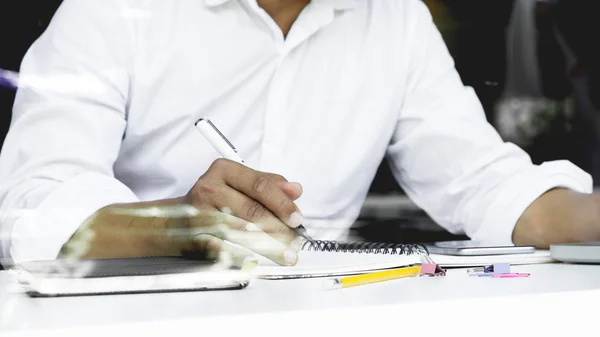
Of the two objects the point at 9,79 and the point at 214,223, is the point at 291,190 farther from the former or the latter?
the point at 9,79

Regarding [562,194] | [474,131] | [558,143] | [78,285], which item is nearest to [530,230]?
[562,194]

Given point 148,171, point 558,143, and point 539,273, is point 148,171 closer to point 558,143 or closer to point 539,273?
point 539,273

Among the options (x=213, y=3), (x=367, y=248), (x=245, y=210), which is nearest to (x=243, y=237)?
(x=245, y=210)

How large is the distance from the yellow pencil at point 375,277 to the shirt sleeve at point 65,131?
28cm

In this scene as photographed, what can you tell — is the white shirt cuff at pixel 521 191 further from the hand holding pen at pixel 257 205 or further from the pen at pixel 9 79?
the pen at pixel 9 79

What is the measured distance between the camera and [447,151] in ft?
3.07

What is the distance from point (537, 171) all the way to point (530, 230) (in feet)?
0.34

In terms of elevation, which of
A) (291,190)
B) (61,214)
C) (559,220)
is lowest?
(61,214)

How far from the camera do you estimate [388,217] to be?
3.03 ft

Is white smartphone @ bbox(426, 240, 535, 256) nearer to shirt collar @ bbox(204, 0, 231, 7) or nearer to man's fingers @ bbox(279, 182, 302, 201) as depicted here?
man's fingers @ bbox(279, 182, 302, 201)

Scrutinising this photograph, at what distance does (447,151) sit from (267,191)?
49cm

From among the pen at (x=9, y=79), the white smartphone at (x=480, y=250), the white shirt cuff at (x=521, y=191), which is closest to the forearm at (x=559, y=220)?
the white shirt cuff at (x=521, y=191)

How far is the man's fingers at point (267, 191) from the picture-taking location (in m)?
0.50

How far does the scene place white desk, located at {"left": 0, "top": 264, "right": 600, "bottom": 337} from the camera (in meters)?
0.25
